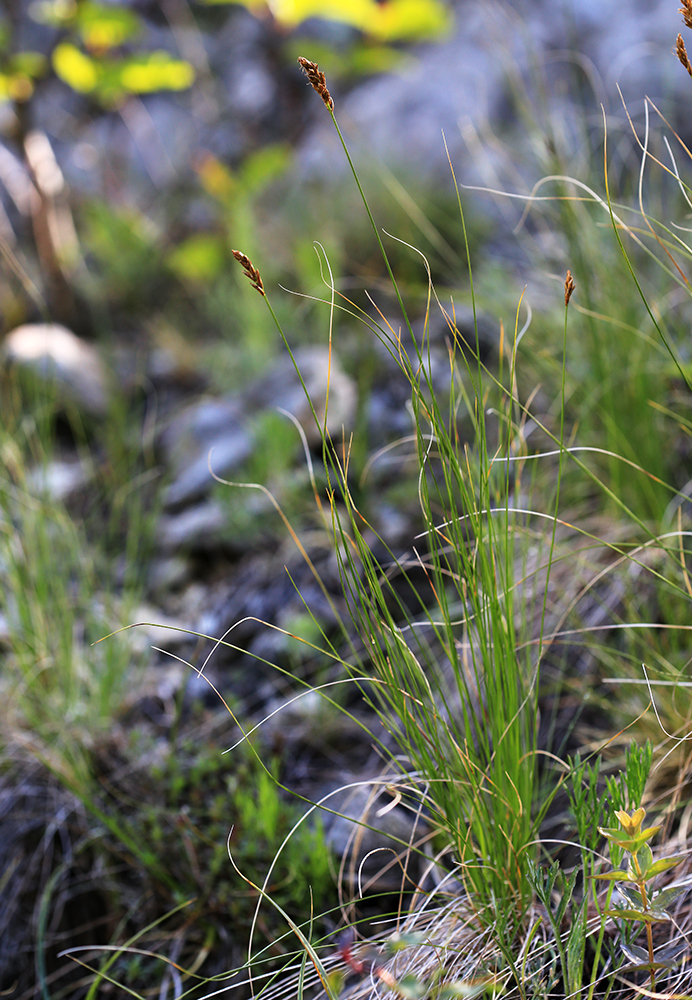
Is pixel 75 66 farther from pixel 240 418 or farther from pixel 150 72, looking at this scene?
pixel 240 418

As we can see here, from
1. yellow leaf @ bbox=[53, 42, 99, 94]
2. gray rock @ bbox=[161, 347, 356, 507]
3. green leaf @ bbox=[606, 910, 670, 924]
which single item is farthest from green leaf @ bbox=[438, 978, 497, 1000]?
yellow leaf @ bbox=[53, 42, 99, 94]

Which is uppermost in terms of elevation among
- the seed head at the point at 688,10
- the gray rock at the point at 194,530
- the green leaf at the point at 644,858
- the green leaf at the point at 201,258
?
the seed head at the point at 688,10

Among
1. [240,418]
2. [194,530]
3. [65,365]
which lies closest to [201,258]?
[65,365]

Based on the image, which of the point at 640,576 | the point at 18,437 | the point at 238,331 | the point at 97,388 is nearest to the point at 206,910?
the point at 640,576

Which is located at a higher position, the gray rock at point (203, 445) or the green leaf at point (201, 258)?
the green leaf at point (201, 258)

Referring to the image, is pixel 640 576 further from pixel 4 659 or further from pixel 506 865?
pixel 4 659

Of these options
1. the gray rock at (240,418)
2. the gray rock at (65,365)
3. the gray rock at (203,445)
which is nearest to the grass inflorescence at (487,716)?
the gray rock at (240,418)

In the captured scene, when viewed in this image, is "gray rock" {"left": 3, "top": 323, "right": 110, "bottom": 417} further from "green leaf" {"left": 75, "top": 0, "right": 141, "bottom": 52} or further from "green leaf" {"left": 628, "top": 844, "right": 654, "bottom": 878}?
"green leaf" {"left": 628, "top": 844, "right": 654, "bottom": 878}

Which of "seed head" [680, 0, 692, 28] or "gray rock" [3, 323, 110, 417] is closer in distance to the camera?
"seed head" [680, 0, 692, 28]

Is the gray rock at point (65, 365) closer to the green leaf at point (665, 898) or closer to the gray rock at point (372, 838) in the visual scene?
the gray rock at point (372, 838)
